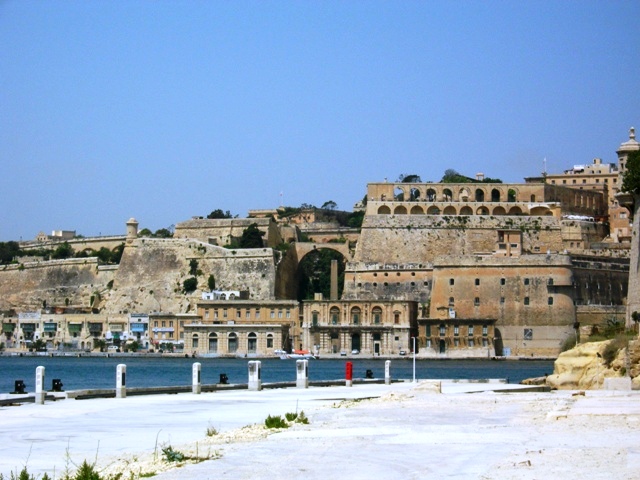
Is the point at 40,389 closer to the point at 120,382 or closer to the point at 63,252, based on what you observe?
the point at 120,382

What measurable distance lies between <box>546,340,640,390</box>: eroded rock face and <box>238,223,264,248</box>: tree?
209ft

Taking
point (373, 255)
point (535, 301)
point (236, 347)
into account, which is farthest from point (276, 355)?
point (535, 301)

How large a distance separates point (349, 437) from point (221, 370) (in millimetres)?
43486

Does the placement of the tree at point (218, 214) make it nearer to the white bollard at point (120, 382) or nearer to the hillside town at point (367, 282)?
the hillside town at point (367, 282)

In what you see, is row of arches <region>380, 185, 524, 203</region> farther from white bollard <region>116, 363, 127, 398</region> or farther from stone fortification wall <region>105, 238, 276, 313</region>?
white bollard <region>116, 363, 127, 398</region>

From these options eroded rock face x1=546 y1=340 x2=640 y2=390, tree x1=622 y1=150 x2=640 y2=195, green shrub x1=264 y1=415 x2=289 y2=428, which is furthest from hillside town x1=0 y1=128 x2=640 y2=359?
green shrub x1=264 y1=415 x2=289 y2=428

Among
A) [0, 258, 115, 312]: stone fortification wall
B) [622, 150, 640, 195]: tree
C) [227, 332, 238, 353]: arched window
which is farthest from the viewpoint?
[0, 258, 115, 312]: stone fortification wall

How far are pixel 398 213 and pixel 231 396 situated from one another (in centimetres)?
5863

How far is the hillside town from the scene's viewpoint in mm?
68750

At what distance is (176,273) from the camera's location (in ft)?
280

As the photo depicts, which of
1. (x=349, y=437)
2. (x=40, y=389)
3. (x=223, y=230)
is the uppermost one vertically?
(x=223, y=230)

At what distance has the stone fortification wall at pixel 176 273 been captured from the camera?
82.7 meters

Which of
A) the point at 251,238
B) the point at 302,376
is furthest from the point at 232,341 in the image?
the point at 302,376

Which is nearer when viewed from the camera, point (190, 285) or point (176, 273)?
point (190, 285)
